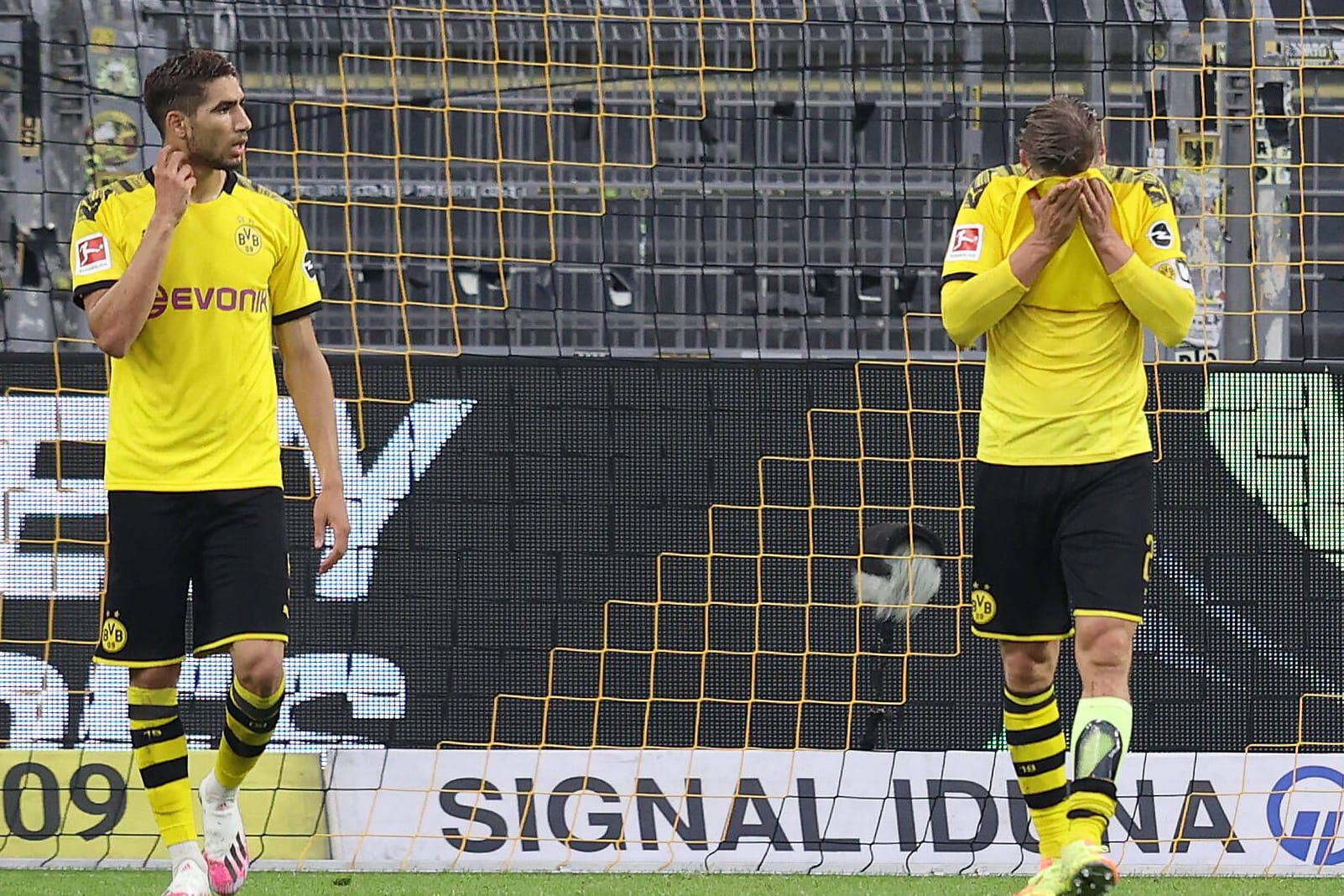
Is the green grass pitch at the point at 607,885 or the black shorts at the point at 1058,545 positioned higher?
the black shorts at the point at 1058,545

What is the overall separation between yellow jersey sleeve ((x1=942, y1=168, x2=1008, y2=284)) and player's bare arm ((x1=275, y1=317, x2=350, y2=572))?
1.52m

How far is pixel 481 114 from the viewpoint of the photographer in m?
6.79

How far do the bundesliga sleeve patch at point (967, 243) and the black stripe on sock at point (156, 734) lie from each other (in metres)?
2.14

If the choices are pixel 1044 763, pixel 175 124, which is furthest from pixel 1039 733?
pixel 175 124

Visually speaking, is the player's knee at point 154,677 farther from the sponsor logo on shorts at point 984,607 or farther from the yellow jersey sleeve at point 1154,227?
the yellow jersey sleeve at point 1154,227

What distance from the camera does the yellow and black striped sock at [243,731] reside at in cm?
471

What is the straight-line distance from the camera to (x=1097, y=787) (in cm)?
439

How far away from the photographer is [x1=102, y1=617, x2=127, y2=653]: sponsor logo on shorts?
4637 mm

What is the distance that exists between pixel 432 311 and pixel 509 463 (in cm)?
64

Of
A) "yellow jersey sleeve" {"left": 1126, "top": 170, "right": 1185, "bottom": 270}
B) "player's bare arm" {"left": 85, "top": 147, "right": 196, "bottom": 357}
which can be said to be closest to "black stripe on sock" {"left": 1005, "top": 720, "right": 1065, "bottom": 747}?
"yellow jersey sleeve" {"left": 1126, "top": 170, "right": 1185, "bottom": 270}

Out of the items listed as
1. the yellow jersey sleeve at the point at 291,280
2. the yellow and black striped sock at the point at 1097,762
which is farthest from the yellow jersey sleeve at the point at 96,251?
the yellow and black striped sock at the point at 1097,762

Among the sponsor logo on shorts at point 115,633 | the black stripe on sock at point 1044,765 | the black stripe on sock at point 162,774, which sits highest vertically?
the sponsor logo on shorts at point 115,633

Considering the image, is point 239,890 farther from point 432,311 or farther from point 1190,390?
point 1190,390

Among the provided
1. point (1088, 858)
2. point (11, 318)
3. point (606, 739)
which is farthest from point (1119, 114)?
point (11, 318)
